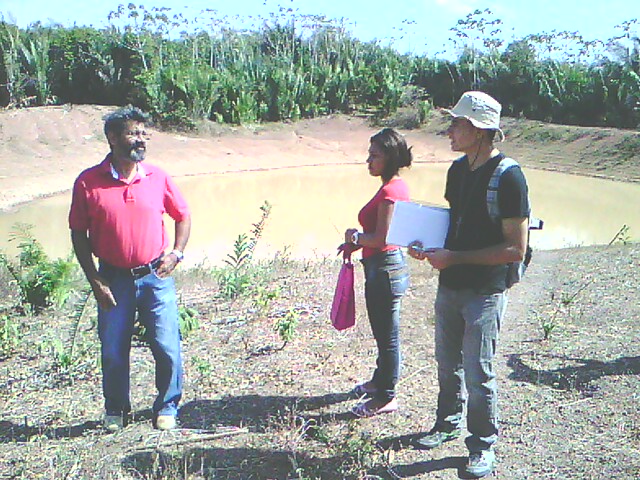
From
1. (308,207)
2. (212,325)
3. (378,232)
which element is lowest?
(308,207)

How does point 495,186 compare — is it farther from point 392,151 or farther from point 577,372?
point 577,372

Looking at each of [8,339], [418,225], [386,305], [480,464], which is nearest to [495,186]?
[418,225]

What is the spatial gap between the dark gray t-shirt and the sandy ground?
1367 centimetres

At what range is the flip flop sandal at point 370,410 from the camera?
3.75 metres

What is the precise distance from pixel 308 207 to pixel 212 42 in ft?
56.7

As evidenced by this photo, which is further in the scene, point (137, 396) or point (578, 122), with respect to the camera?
point (578, 122)

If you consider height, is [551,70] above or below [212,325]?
above

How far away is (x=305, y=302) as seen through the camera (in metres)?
5.91

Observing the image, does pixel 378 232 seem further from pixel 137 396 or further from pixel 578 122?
pixel 578 122

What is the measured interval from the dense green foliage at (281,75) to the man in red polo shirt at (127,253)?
21383 millimetres

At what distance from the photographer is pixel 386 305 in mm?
3641

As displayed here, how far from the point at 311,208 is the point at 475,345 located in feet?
40.0

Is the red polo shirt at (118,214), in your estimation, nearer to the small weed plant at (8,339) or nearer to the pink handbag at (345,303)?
the pink handbag at (345,303)

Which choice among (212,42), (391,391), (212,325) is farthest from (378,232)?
(212,42)
